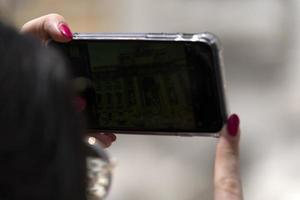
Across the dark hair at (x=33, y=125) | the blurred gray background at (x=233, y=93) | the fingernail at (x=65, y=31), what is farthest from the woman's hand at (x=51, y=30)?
the blurred gray background at (x=233, y=93)

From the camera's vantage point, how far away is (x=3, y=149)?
0.33 metres

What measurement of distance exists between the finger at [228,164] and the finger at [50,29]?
0.17 meters

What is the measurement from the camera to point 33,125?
33 cm

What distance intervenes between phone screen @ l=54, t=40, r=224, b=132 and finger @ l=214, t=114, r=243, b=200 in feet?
0.09

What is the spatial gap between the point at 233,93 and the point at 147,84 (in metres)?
1.01

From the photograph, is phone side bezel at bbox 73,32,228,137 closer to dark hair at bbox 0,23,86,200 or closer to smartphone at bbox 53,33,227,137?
smartphone at bbox 53,33,227,137

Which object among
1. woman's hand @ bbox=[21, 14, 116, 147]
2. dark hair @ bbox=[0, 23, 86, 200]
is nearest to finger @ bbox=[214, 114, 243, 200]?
woman's hand @ bbox=[21, 14, 116, 147]

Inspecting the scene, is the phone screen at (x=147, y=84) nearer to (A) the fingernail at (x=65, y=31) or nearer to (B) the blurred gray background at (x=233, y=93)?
(A) the fingernail at (x=65, y=31)

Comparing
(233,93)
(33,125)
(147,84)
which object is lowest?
(33,125)

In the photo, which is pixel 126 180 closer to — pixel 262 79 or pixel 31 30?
pixel 262 79

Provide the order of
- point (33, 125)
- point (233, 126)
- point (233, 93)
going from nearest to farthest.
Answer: point (33, 125) → point (233, 126) → point (233, 93)

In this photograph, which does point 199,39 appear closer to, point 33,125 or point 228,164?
point 228,164

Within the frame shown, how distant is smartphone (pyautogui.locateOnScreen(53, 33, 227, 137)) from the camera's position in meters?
0.61

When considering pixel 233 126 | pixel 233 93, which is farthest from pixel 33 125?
pixel 233 93
